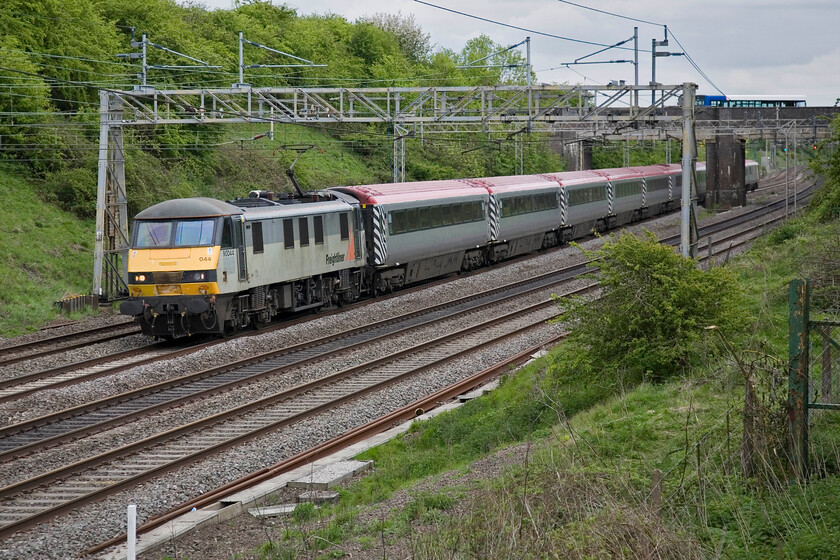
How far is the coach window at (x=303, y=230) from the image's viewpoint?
23.7m

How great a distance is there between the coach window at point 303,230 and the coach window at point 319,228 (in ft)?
1.32

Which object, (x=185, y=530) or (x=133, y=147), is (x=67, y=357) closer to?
(x=185, y=530)

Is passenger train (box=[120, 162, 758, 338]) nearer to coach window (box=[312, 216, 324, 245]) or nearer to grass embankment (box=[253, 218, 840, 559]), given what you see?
coach window (box=[312, 216, 324, 245])

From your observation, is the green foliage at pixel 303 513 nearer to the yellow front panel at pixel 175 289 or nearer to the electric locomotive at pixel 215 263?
the electric locomotive at pixel 215 263

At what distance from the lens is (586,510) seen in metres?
7.36

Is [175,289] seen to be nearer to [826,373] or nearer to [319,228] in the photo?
[319,228]

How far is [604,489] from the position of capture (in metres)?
7.53

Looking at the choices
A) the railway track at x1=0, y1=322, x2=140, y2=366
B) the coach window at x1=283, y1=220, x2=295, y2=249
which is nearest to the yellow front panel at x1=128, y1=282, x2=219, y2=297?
the railway track at x1=0, y1=322, x2=140, y2=366

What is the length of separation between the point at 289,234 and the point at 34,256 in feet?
32.3

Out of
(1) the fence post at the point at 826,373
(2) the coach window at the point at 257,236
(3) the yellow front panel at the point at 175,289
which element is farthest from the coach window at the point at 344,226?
(1) the fence post at the point at 826,373

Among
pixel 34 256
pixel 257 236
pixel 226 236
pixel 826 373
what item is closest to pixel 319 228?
pixel 257 236

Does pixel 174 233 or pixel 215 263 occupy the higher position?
pixel 174 233

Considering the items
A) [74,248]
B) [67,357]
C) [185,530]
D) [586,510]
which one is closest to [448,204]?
[74,248]

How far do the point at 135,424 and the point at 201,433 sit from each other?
1.16 meters
